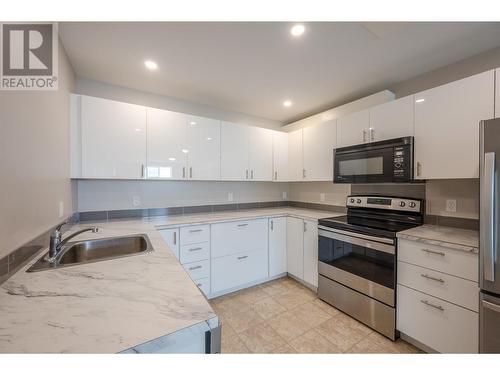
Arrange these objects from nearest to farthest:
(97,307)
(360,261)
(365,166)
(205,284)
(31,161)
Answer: (97,307) < (31,161) < (360,261) < (365,166) < (205,284)

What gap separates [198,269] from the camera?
220 cm

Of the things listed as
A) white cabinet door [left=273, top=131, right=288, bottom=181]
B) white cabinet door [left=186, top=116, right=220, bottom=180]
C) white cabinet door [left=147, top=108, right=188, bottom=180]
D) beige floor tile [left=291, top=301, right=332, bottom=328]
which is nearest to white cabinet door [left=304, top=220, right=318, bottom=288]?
beige floor tile [left=291, top=301, right=332, bottom=328]

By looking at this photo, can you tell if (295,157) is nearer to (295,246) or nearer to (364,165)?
(364,165)

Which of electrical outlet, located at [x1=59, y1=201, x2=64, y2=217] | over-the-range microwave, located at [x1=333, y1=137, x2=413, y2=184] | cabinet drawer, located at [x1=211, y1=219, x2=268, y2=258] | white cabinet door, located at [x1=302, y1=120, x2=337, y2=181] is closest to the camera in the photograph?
electrical outlet, located at [x1=59, y1=201, x2=64, y2=217]

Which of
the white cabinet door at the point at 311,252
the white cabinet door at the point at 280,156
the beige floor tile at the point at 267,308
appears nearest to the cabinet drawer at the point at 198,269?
the beige floor tile at the point at 267,308

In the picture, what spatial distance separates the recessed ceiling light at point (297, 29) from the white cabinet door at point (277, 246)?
1960 mm

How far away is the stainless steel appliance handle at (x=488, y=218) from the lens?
3.76ft

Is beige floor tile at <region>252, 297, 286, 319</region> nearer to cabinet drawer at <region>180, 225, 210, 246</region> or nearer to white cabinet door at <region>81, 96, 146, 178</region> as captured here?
cabinet drawer at <region>180, 225, 210, 246</region>

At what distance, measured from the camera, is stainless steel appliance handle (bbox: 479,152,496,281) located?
3.76ft

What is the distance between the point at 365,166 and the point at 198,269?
81.6 inches

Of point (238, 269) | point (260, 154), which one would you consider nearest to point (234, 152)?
Answer: point (260, 154)

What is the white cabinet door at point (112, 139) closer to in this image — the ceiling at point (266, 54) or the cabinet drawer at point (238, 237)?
the ceiling at point (266, 54)

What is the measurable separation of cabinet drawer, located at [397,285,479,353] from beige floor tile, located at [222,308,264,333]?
1.21m
